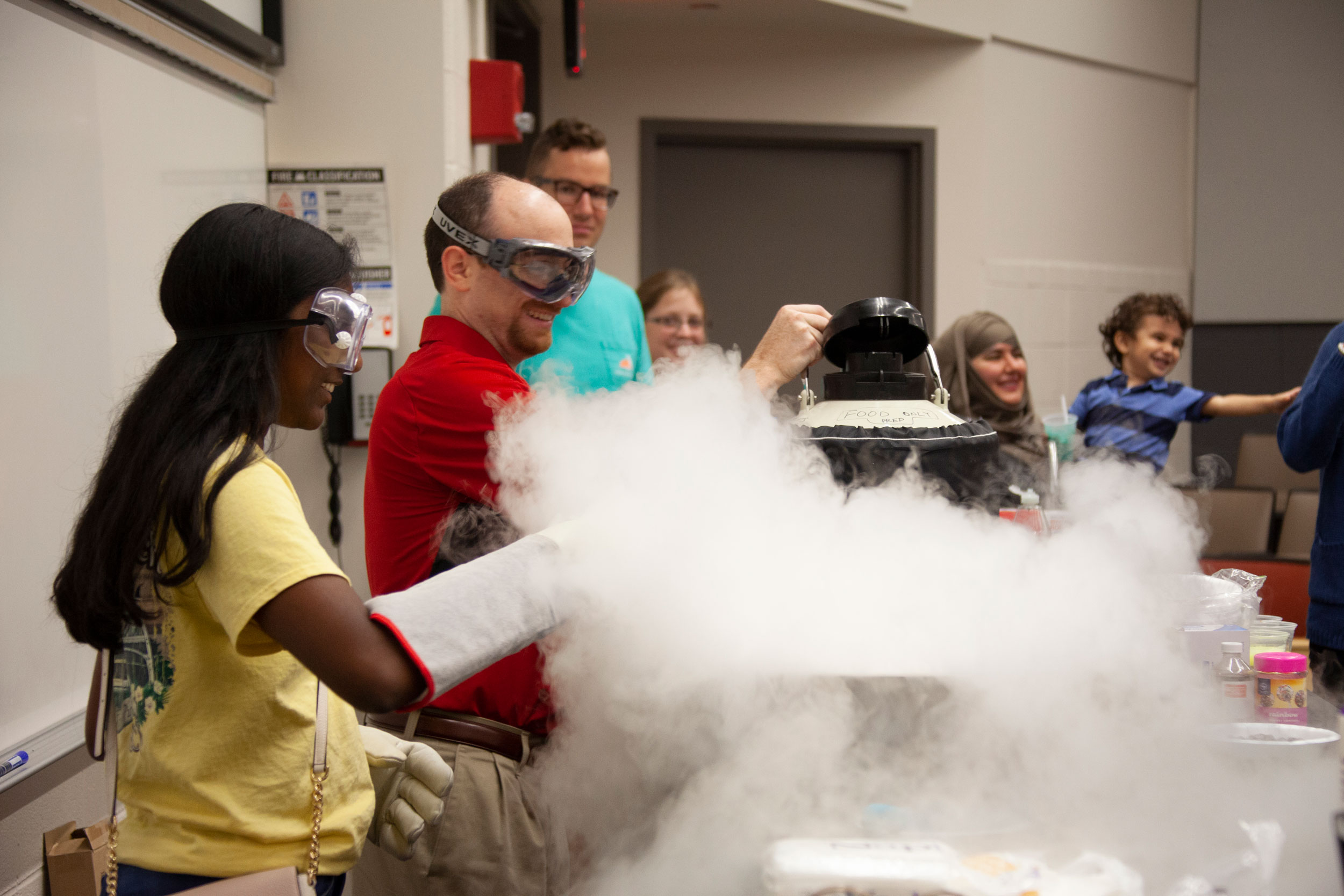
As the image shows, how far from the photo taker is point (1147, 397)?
3.56m

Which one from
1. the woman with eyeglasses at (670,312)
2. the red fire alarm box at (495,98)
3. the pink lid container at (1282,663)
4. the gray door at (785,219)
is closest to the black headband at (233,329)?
the pink lid container at (1282,663)

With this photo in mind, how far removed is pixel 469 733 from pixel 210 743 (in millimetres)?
371

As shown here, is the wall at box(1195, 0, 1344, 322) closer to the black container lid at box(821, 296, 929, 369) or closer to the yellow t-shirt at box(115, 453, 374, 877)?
the black container lid at box(821, 296, 929, 369)

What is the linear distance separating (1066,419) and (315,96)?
2.23 m

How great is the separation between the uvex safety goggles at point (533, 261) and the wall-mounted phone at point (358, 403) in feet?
4.66

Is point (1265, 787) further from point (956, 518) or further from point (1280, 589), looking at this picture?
point (1280, 589)

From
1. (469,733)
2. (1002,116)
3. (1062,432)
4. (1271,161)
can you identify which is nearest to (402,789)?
(469,733)

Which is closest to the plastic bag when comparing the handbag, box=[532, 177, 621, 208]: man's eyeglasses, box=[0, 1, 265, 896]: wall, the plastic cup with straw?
the plastic cup with straw

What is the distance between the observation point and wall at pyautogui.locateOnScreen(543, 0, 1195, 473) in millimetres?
4695

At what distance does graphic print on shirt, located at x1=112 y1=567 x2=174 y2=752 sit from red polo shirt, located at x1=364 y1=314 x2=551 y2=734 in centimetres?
36

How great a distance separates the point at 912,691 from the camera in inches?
39.5

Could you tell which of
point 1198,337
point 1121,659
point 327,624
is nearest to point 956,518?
point 1121,659

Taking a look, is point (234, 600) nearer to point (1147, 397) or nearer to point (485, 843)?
point (485, 843)

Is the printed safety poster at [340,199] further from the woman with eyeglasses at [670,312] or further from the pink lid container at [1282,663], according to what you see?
the pink lid container at [1282,663]
